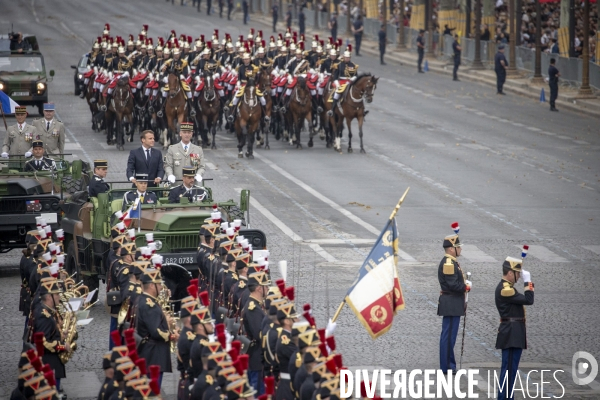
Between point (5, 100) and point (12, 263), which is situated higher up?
point (5, 100)

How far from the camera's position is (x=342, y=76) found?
3653 centimetres

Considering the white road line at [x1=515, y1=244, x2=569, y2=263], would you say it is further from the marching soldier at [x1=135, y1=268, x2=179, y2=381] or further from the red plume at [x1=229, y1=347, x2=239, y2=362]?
the red plume at [x1=229, y1=347, x2=239, y2=362]

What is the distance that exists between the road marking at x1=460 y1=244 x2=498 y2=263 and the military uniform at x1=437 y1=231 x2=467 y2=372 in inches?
245

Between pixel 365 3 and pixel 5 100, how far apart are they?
5164cm

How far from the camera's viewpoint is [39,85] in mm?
42719

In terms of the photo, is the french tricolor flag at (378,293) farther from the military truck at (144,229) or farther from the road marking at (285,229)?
the road marking at (285,229)

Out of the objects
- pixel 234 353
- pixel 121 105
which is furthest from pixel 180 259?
pixel 121 105

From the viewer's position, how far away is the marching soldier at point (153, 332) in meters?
13.3

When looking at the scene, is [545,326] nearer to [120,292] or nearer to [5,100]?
[120,292]

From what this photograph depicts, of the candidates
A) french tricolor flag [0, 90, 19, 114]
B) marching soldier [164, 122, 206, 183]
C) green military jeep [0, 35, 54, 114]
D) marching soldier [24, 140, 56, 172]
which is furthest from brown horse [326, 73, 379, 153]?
marching soldier [24, 140, 56, 172]

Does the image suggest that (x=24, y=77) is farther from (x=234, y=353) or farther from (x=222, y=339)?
(x=234, y=353)

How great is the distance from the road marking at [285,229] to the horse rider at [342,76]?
7.84 metres

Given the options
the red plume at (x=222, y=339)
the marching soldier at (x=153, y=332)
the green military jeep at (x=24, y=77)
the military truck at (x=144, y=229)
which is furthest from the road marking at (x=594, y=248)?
the green military jeep at (x=24, y=77)

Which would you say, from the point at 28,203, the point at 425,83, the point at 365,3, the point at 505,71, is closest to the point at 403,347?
the point at 28,203
